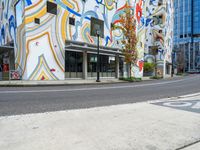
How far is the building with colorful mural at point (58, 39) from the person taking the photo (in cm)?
2138

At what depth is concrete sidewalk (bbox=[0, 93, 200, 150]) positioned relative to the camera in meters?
3.68

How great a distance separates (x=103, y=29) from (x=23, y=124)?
1074 inches

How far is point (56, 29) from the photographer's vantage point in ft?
77.0

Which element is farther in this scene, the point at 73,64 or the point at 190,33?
the point at 190,33

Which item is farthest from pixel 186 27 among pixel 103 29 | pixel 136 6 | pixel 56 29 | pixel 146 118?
Result: pixel 146 118

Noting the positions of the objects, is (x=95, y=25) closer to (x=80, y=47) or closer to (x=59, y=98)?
(x=80, y=47)

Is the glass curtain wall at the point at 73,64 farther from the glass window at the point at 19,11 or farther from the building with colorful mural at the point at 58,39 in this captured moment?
the glass window at the point at 19,11

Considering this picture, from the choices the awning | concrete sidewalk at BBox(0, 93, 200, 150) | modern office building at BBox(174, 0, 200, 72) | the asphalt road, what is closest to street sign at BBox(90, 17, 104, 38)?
the awning

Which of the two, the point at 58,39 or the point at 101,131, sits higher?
the point at 58,39

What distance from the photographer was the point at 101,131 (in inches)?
177

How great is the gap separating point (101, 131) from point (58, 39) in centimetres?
2063

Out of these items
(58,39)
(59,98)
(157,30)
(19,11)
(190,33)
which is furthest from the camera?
(190,33)

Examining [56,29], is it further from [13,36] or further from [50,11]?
[13,36]

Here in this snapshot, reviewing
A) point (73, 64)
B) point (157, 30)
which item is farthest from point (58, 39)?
point (157, 30)
